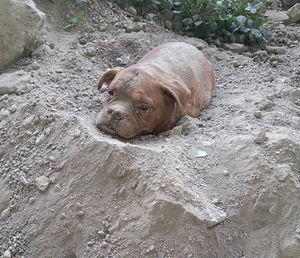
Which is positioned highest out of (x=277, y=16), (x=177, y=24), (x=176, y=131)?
(x=176, y=131)

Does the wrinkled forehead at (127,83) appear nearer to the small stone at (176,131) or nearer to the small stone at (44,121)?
the small stone at (176,131)

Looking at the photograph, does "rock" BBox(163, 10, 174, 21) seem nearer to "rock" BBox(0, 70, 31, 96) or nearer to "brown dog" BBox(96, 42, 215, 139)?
"brown dog" BBox(96, 42, 215, 139)

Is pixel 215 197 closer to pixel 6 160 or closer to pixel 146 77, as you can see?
pixel 146 77

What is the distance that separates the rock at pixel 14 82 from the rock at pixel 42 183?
3.02 feet

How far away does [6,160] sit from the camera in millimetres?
3008

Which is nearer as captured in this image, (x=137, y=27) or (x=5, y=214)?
(x=5, y=214)

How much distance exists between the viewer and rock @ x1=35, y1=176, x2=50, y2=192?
107 inches

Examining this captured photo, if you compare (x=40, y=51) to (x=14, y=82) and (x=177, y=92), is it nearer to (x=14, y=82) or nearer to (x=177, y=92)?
(x=14, y=82)

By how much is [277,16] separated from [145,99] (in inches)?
130

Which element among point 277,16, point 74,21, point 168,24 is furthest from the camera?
point 277,16

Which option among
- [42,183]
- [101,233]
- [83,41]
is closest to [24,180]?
[42,183]

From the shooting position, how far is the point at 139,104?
3152 millimetres

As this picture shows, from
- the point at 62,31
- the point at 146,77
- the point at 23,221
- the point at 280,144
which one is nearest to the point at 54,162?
the point at 23,221

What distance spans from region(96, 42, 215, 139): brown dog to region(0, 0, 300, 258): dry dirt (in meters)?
0.11
